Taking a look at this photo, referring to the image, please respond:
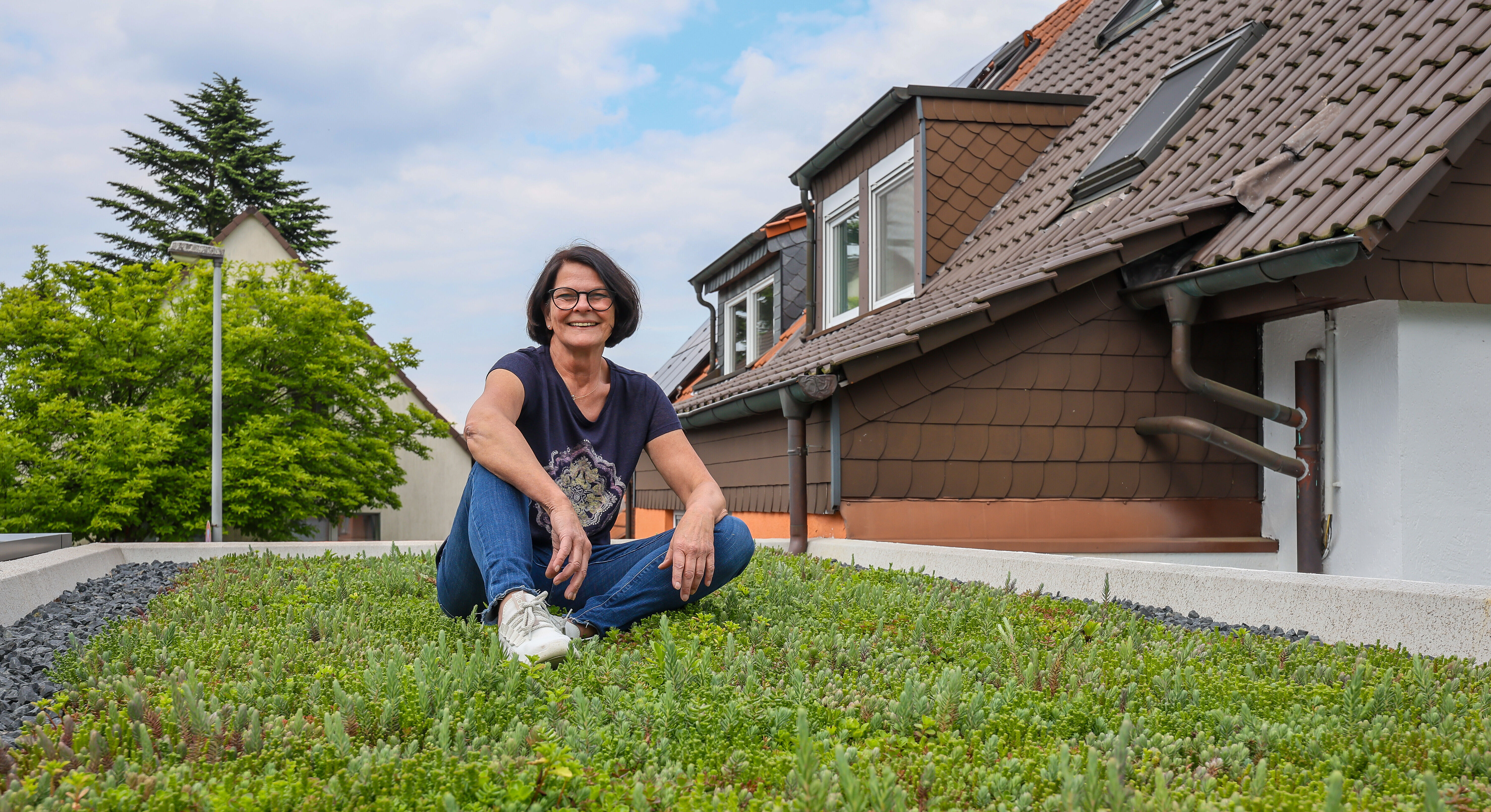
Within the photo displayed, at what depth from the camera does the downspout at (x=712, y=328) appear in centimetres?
1484

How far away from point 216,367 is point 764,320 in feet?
24.5

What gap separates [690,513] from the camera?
3059 mm

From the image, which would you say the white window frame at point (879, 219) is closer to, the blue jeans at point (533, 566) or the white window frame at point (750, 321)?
the white window frame at point (750, 321)

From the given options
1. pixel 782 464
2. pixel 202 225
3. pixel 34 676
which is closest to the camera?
pixel 34 676

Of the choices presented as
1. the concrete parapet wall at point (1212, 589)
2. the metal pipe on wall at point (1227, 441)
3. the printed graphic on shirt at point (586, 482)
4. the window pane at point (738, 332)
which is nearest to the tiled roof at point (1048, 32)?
the window pane at point (738, 332)

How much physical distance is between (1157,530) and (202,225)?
3200 centimetres

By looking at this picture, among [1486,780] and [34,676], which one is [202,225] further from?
[1486,780]

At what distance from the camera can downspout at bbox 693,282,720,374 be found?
14.8 m

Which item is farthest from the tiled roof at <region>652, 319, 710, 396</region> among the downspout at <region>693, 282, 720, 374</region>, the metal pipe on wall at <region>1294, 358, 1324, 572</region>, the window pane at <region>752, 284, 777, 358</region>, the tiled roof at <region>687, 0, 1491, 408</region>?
the metal pipe on wall at <region>1294, 358, 1324, 572</region>

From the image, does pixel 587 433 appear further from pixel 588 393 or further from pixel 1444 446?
pixel 1444 446

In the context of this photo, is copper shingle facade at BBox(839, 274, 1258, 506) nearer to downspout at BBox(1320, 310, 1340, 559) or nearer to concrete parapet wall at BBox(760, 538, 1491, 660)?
downspout at BBox(1320, 310, 1340, 559)

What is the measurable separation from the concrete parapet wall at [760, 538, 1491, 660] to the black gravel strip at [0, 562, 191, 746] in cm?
319

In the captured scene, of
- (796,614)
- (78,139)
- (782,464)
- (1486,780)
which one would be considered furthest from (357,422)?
(1486,780)

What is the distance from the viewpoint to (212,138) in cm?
3322
